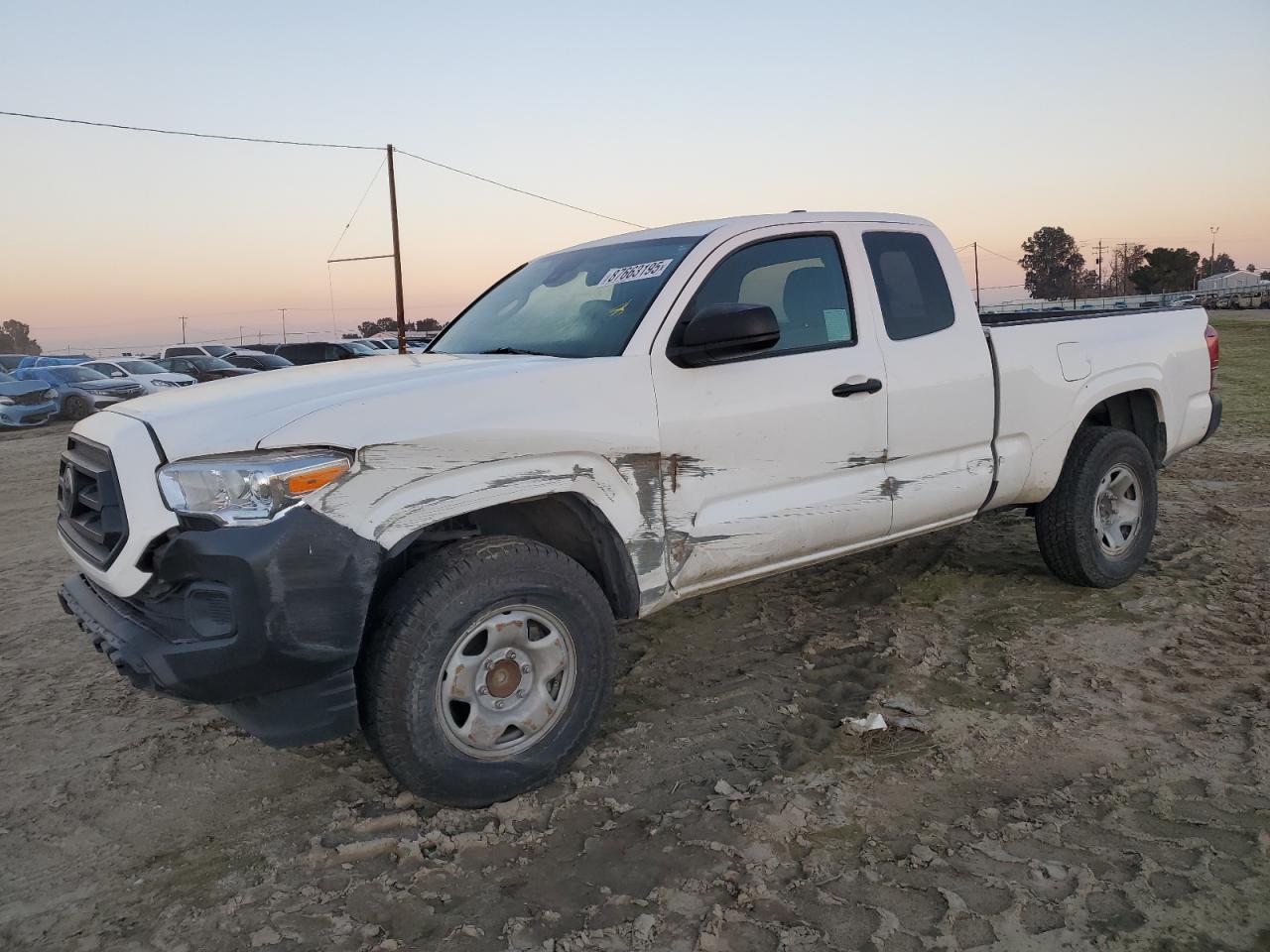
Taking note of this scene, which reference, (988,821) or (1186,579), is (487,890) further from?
(1186,579)

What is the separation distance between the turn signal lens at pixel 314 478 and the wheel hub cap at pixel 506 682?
0.62 metres

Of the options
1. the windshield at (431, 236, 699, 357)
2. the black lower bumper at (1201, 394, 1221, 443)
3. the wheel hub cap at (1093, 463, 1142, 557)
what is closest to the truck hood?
the windshield at (431, 236, 699, 357)

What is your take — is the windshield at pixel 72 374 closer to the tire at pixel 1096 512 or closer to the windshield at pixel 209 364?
the windshield at pixel 209 364

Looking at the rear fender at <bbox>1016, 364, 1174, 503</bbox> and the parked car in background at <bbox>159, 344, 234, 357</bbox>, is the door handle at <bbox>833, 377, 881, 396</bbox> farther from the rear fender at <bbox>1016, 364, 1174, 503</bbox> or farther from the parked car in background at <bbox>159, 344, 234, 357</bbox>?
the parked car in background at <bbox>159, 344, 234, 357</bbox>

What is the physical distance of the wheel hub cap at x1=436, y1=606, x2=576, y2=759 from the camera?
2895 mm

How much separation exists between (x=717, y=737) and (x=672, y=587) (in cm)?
59

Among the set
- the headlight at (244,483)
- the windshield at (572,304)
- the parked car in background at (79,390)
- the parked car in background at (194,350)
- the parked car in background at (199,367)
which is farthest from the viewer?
the parked car in background at (194,350)

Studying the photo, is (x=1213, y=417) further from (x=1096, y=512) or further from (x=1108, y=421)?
(x=1096, y=512)

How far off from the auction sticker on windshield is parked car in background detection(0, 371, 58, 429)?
63.5 ft

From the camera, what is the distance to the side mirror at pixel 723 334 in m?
3.18

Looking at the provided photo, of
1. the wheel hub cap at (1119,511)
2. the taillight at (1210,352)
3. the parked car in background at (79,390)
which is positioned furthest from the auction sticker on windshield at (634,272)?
the parked car in background at (79,390)

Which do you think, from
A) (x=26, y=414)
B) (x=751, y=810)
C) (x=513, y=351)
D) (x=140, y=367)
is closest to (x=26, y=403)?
(x=26, y=414)

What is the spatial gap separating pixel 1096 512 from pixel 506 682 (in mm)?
3406

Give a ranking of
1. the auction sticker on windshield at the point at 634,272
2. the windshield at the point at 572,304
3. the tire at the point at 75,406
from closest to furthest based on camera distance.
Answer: the windshield at the point at 572,304 → the auction sticker on windshield at the point at 634,272 → the tire at the point at 75,406
